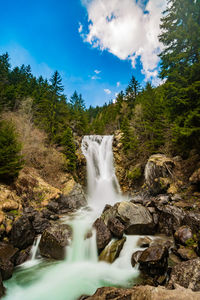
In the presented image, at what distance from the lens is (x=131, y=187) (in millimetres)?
21250

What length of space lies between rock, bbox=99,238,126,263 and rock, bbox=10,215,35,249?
14.4 ft

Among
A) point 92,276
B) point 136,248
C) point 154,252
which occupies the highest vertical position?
point 154,252

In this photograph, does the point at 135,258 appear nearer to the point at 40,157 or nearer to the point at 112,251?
the point at 112,251

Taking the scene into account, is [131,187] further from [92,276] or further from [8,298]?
[8,298]

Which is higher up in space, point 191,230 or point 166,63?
point 166,63

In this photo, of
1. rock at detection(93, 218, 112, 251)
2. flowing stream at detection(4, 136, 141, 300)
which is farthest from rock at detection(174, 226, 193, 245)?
rock at detection(93, 218, 112, 251)

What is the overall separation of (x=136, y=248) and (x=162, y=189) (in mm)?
6553

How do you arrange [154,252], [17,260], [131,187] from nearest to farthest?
[154,252], [17,260], [131,187]

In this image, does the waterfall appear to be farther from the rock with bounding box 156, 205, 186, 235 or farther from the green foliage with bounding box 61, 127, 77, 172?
the rock with bounding box 156, 205, 186, 235

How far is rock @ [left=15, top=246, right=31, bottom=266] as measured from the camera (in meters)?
7.45

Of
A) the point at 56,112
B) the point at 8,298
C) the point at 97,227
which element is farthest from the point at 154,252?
the point at 56,112

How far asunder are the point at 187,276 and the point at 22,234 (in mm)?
8225

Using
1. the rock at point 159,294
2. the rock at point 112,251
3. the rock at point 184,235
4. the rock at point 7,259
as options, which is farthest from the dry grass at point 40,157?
the rock at point 159,294

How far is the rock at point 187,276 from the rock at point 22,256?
291 inches
